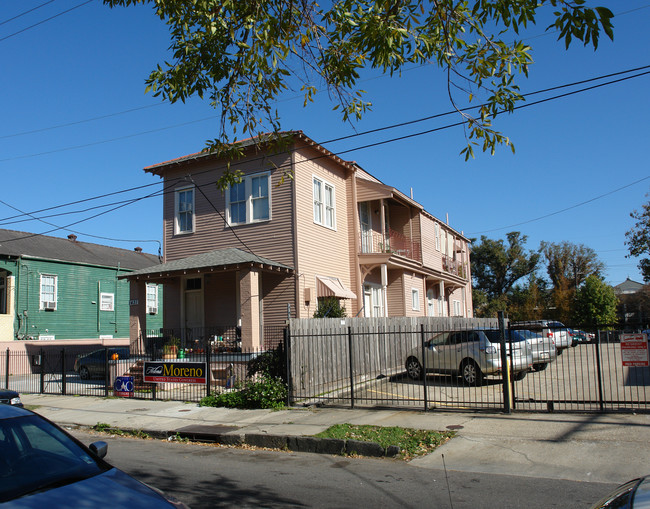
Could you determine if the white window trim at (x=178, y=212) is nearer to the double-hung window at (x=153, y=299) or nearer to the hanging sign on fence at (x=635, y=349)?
the double-hung window at (x=153, y=299)

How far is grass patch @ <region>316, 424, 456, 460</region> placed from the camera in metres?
8.96

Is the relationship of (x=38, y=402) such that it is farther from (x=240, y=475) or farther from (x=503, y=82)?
(x=503, y=82)

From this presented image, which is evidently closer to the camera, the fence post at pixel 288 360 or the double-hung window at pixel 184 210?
the fence post at pixel 288 360

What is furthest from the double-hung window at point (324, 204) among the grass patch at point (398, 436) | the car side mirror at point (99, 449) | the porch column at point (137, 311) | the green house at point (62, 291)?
the car side mirror at point (99, 449)

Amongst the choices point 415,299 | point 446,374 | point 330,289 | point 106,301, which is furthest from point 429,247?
point 106,301

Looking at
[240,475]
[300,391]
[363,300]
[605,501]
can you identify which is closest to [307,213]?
[363,300]

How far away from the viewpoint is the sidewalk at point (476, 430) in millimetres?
7781

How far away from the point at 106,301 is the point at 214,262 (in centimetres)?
1760

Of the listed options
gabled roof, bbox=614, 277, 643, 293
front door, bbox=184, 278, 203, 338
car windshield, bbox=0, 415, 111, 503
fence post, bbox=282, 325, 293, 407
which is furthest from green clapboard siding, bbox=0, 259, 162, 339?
gabled roof, bbox=614, 277, 643, 293

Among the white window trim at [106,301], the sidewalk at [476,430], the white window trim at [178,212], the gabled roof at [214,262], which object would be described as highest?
Answer: the white window trim at [178,212]

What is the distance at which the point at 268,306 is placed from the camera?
1950cm

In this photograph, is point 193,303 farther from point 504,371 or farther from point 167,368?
point 504,371

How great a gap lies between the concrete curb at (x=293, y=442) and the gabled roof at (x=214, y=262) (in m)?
7.03

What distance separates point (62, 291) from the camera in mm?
30172
